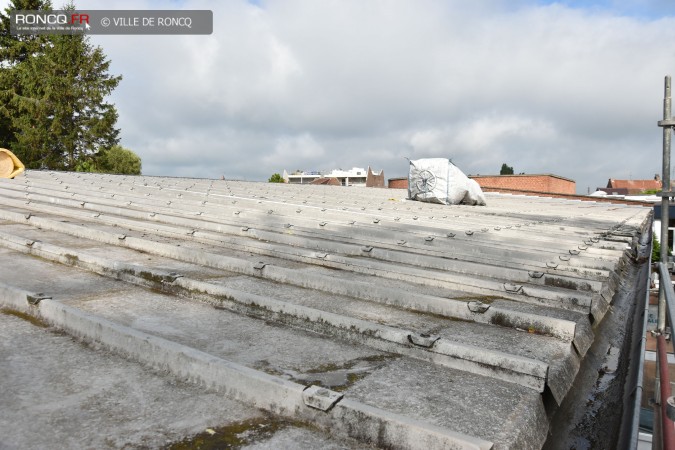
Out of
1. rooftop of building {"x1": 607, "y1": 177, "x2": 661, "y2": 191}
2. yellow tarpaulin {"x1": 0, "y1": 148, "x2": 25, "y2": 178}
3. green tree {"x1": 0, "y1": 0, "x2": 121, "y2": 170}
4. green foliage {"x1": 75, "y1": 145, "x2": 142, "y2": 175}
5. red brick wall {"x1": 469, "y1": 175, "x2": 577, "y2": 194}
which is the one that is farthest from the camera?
rooftop of building {"x1": 607, "y1": 177, "x2": 661, "y2": 191}

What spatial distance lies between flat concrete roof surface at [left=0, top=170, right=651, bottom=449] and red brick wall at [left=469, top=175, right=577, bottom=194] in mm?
20314

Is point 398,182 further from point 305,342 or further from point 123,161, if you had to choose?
point 123,161

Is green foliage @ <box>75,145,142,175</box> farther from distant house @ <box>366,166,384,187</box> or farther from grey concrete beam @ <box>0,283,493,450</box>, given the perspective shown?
grey concrete beam @ <box>0,283,493,450</box>

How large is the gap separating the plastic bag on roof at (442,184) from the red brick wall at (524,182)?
1401cm

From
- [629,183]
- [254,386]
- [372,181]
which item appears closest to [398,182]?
[372,181]

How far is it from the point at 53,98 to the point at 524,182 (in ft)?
101

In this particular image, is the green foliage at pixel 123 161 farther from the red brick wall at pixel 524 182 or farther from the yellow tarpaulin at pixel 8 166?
the yellow tarpaulin at pixel 8 166

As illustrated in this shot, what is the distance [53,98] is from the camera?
32750 mm

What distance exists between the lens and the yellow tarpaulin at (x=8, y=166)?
9727 mm

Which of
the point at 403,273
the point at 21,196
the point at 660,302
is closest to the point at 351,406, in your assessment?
the point at 403,273

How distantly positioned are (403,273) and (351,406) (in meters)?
1.88

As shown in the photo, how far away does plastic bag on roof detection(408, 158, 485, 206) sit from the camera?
930 cm

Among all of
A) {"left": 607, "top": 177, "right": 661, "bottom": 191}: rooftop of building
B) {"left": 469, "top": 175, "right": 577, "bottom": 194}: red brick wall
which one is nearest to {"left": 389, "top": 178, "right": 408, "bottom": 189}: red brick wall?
{"left": 469, "top": 175, "right": 577, "bottom": 194}: red brick wall

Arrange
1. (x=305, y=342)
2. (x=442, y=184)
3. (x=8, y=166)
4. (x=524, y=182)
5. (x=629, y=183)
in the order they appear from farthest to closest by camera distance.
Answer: (x=629, y=183)
(x=524, y=182)
(x=8, y=166)
(x=442, y=184)
(x=305, y=342)
